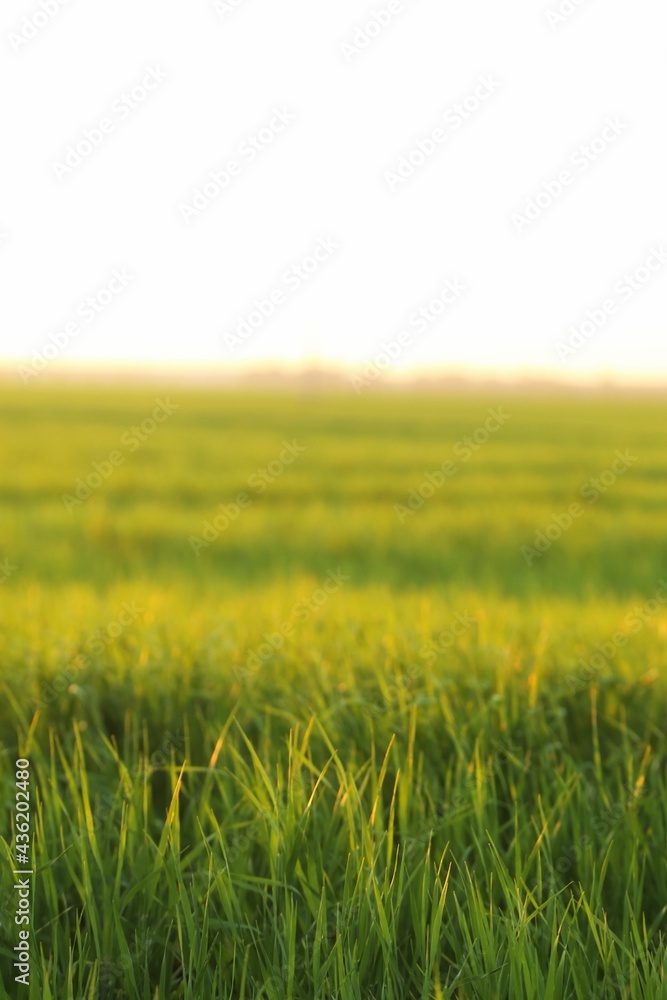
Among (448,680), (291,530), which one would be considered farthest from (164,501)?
(448,680)

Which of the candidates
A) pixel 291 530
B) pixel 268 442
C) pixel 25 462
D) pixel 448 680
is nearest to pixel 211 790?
pixel 448 680

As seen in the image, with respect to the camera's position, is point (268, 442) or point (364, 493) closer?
point (364, 493)

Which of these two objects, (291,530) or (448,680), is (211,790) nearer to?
(448,680)

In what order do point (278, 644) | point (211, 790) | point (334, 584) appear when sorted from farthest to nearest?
point (334, 584)
point (278, 644)
point (211, 790)

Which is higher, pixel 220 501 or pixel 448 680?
pixel 220 501

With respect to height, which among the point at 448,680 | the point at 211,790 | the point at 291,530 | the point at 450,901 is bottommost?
the point at 450,901

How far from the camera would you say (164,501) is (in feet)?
40.7

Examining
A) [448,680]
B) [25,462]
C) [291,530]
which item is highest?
[25,462]

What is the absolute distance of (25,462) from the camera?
16.2 m

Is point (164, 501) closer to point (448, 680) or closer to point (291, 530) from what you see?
point (291, 530)

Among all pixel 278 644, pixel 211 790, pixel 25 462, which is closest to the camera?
pixel 211 790

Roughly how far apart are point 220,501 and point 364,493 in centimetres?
Answer: 227

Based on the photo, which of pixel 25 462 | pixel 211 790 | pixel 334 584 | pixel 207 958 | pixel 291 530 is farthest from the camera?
pixel 25 462

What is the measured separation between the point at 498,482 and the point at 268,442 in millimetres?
8654
